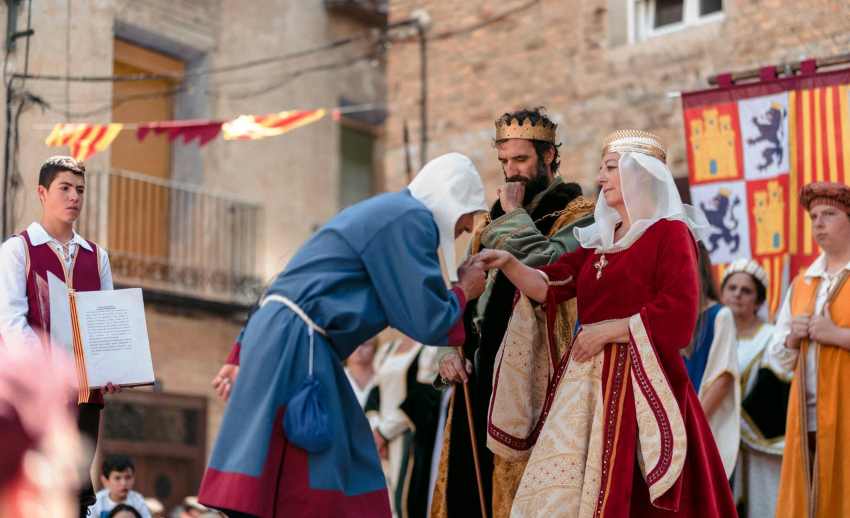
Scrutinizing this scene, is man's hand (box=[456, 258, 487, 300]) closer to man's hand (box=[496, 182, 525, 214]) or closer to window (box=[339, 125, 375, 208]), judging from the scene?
man's hand (box=[496, 182, 525, 214])

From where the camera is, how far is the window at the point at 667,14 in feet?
35.4

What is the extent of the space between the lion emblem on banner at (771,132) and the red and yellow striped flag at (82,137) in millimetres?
4079

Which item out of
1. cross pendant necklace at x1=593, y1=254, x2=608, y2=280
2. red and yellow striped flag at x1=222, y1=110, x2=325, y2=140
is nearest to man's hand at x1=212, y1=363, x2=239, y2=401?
cross pendant necklace at x1=593, y1=254, x2=608, y2=280

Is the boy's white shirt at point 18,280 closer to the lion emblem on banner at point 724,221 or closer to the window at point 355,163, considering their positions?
the lion emblem on banner at point 724,221

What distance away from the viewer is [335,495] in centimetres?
382

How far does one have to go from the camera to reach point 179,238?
1363cm

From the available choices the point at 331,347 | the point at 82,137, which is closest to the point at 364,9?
the point at 82,137

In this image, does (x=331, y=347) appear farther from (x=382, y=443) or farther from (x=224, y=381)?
(x=382, y=443)

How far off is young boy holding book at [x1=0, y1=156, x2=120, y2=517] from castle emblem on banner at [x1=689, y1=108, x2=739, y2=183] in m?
4.39

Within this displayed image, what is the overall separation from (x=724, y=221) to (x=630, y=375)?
3.92 m

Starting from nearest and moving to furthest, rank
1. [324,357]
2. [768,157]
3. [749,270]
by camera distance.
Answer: [324,357] < [749,270] < [768,157]

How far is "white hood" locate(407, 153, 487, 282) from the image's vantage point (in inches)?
168

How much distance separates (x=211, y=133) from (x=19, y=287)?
5.25 metres

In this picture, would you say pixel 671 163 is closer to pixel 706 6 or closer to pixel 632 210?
pixel 706 6
